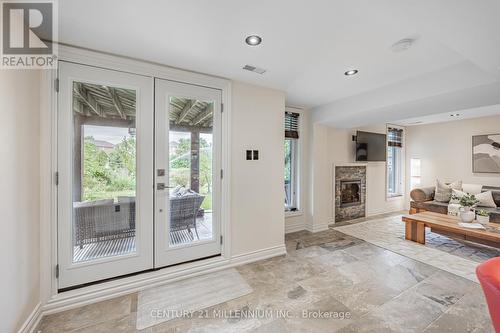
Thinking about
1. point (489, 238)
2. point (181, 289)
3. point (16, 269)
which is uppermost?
point (16, 269)

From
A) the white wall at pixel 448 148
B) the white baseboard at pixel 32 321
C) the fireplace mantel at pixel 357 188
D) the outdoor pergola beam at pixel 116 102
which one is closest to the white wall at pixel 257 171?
the outdoor pergola beam at pixel 116 102

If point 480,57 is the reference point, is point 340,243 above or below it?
below

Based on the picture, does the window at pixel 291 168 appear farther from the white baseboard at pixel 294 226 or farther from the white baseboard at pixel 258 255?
the white baseboard at pixel 258 255

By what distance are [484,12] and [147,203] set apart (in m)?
3.07

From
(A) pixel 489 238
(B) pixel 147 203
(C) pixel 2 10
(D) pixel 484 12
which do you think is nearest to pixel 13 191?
(B) pixel 147 203

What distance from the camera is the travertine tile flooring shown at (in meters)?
1.71

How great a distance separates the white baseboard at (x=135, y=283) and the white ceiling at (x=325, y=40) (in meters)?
2.32

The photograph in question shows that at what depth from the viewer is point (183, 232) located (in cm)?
255

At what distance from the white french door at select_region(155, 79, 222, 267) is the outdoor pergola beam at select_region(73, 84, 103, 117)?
1.83 feet

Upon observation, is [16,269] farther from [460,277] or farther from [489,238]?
[489,238]

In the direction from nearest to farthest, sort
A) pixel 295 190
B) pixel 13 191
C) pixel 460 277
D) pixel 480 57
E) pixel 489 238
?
1. pixel 13 191
2. pixel 480 57
3. pixel 460 277
4. pixel 489 238
5. pixel 295 190

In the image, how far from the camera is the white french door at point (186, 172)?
2375mm

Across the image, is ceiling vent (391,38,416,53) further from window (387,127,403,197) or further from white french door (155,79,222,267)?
window (387,127,403,197)

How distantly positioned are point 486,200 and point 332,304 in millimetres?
4608
